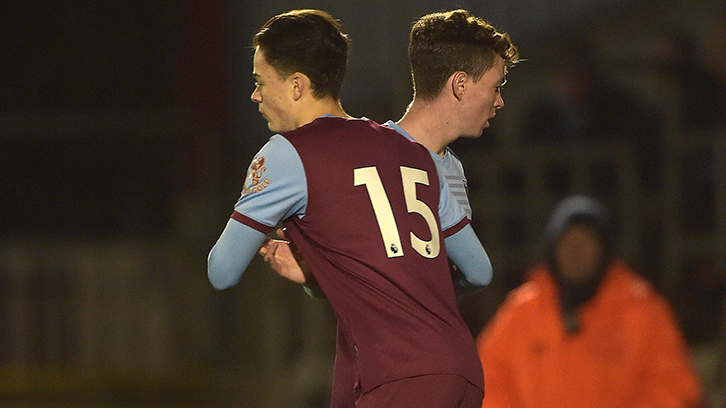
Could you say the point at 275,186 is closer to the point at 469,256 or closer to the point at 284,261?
the point at 284,261

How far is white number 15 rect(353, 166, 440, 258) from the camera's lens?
1967 millimetres

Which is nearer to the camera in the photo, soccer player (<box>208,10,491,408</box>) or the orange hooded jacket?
soccer player (<box>208,10,491,408</box>)

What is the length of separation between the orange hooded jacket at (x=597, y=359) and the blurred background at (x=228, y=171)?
780 millimetres

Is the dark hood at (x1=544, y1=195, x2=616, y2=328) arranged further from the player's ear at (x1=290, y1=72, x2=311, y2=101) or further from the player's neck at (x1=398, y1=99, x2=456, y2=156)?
the player's ear at (x1=290, y1=72, x2=311, y2=101)

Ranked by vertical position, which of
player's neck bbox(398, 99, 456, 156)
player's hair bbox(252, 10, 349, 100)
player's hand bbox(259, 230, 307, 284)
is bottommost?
player's hand bbox(259, 230, 307, 284)

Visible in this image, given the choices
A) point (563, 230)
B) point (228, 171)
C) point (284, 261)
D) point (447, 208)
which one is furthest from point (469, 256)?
point (228, 171)

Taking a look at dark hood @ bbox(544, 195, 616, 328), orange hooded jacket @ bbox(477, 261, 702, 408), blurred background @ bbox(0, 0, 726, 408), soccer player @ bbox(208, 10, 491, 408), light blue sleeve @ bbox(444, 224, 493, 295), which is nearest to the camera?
soccer player @ bbox(208, 10, 491, 408)

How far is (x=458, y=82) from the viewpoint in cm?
217

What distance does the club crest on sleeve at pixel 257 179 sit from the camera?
1.99 m

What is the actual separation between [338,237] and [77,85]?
793 centimetres

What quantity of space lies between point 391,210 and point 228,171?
17.1 ft

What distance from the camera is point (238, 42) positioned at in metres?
7.96

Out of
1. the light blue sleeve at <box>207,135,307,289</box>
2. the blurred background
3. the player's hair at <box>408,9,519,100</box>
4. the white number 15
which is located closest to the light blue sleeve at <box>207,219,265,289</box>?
the light blue sleeve at <box>207,135,307,289</box>

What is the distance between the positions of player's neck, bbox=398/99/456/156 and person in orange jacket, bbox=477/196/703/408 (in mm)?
2008
